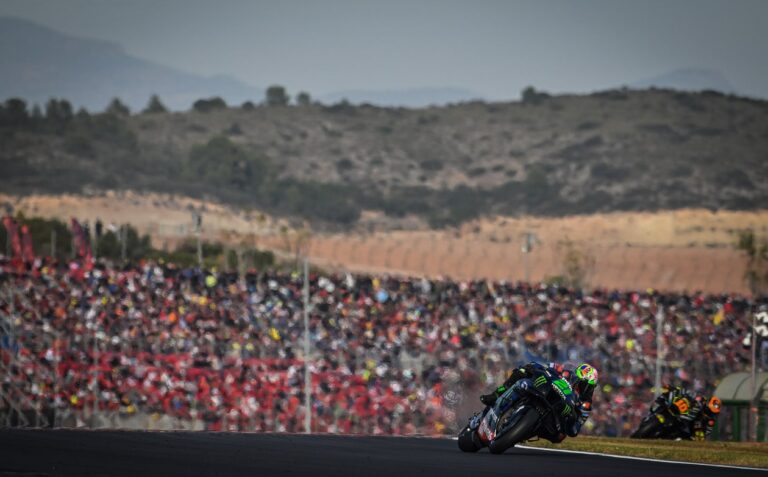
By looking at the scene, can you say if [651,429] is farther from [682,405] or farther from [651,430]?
[682,405]

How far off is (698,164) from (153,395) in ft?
390

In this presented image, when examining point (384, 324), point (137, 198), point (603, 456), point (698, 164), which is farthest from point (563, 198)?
point (603, 456)

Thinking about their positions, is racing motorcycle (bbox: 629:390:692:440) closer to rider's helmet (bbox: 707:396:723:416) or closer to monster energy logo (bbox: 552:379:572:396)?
rider's helmet (bbox: 707:396:723:416)

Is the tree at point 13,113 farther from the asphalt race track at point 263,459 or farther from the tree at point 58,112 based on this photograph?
the asphalt race track at point 263,459

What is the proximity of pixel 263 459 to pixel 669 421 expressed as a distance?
12.5 m

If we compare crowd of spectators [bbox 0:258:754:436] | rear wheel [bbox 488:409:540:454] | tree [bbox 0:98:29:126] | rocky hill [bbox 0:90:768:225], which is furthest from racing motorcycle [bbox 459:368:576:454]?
tree [bbox 0:98:29:126]

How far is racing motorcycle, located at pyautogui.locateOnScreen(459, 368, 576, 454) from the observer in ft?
59.9

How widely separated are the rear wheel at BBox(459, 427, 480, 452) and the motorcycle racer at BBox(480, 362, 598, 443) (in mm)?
600

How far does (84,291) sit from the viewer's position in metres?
42.1

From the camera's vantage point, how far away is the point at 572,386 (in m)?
18.9

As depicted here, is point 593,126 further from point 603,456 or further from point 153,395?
point 603,456

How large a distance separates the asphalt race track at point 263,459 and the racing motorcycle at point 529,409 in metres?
0.31

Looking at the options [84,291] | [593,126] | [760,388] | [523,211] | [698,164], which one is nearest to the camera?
[760,388]

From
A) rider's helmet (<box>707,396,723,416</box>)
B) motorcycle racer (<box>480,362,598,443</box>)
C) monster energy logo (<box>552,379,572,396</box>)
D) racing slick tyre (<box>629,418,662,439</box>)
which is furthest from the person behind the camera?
racing slick tyre (<box>629,418,662,439</box>)
